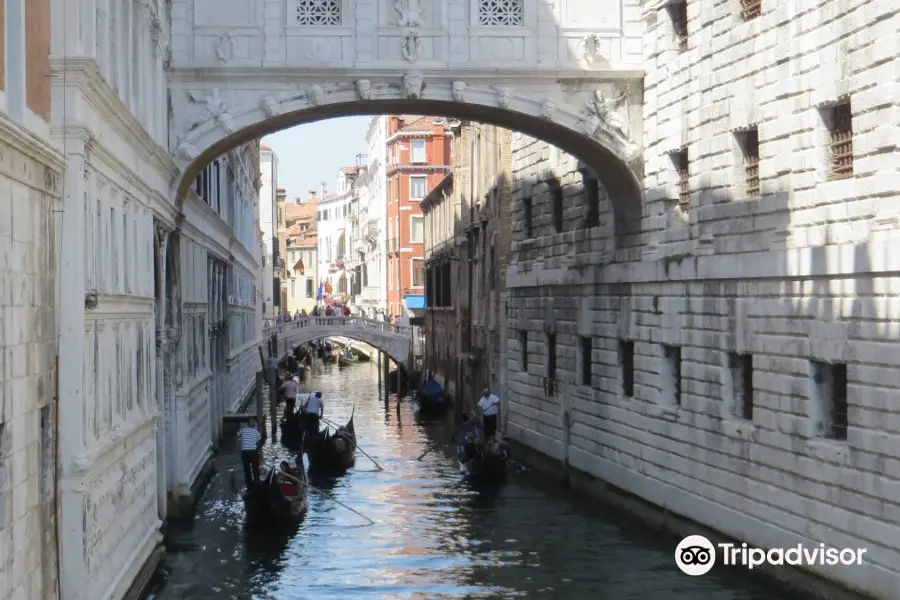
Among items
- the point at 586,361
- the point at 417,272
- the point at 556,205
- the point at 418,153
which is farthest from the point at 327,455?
the point at 418,153

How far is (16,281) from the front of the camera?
750 centimetres

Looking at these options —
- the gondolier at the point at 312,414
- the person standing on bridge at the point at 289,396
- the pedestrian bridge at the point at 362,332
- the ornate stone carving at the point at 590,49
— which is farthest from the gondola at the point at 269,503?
the pedestrian bridge at the point at 362,332

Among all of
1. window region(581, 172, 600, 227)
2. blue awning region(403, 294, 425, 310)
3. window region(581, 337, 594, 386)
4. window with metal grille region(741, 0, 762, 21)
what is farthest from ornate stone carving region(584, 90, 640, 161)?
blue awning region(403, 294, 425, 310)

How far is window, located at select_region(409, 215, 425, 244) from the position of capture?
173 ft

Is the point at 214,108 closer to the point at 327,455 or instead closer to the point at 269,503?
the point at 269,503

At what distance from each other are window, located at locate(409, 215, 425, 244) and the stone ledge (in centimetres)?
3178

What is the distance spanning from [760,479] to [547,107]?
17.0 feet

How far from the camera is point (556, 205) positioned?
1883 cm

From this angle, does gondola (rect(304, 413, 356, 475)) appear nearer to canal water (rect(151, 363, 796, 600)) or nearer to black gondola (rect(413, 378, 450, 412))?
canal water (rect(151, 363, 796, 600))

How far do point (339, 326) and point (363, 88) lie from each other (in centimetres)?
2631

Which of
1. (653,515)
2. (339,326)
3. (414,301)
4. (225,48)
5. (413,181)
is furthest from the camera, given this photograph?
(413,181)

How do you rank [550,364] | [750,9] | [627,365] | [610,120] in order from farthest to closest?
[550,364] → [627,365] → [610,120] → [750,9]

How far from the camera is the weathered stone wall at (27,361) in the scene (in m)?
7.21

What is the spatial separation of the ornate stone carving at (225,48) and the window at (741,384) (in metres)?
6.38
